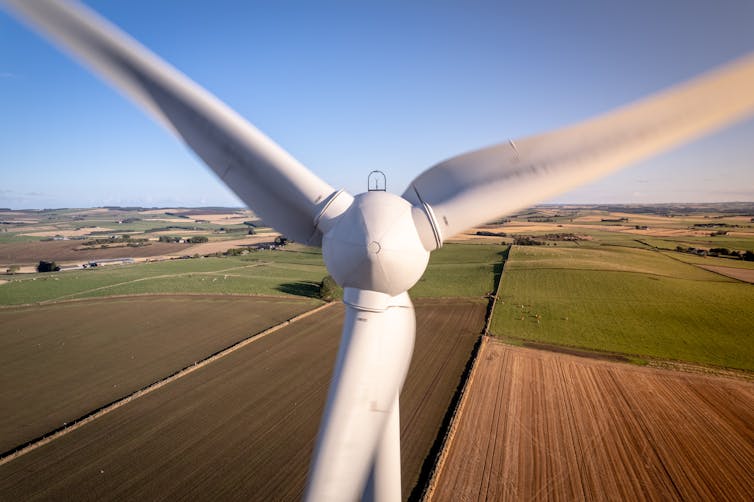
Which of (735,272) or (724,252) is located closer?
(735,272)

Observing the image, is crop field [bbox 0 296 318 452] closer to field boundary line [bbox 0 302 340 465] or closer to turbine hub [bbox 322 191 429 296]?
field boundary line [bbox 0 302 340 465]

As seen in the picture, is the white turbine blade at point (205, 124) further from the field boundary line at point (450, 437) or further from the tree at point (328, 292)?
the tree at point (328, 292)

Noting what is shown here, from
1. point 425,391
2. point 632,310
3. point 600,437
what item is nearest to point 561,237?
point 632,310

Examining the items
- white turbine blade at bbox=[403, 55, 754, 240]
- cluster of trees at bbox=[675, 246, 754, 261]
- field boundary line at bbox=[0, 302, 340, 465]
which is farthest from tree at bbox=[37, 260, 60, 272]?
cluster of trees at bbox=[675, 246, 754, 261]

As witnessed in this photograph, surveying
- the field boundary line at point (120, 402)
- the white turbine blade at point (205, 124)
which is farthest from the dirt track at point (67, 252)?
the white turbine blade at point (205, 124)

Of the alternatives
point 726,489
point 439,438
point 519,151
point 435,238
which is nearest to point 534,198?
point 519,151

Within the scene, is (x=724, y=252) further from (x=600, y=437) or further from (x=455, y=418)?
(x=455, y=418)
